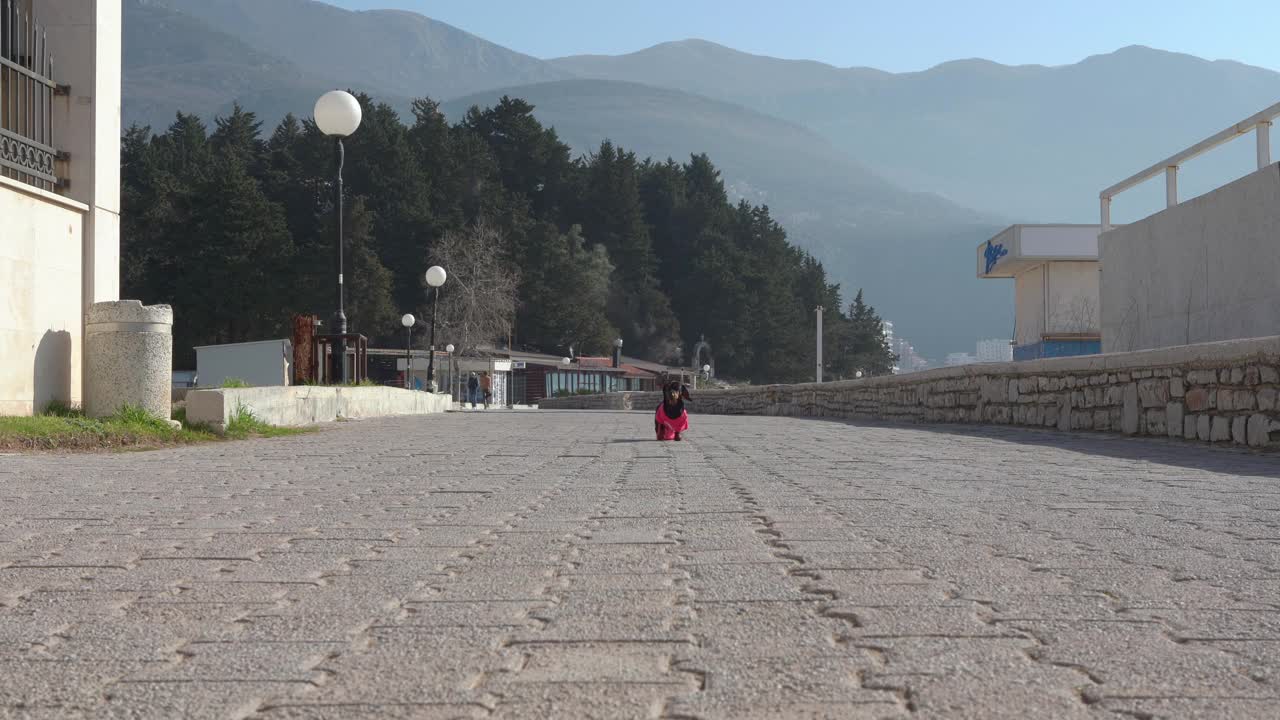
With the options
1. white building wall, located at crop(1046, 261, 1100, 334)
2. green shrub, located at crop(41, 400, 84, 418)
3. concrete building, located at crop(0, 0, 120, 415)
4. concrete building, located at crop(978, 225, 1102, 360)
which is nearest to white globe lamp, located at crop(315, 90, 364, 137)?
concrete building, located at crop(0, 0, 120, 415)

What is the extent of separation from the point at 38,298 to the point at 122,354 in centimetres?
90

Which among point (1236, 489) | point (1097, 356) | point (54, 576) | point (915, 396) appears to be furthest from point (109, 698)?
point (915, 396)

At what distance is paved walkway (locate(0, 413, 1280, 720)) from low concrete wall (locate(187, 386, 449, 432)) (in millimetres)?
4636

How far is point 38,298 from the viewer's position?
11.1m

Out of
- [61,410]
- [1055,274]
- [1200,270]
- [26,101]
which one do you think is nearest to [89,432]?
[61,410]

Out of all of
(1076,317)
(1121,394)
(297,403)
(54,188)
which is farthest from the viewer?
(1076,317)

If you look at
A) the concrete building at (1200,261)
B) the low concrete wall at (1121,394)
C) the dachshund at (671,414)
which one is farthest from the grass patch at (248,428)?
the concrete building at (1200,261)

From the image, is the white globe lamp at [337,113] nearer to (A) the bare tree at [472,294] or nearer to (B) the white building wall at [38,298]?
(B) the white building wall at [38,298]

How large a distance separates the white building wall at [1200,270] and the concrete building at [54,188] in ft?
42.5

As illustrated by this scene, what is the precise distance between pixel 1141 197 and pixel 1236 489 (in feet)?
48.6

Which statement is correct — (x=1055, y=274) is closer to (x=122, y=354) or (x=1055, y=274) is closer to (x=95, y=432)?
(x=122, y=354)

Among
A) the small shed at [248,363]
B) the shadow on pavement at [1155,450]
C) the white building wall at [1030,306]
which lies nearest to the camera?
the shadow on pavement at [1155,450]

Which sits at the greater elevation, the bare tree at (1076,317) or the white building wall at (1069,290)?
the white building wall at (1069,290)

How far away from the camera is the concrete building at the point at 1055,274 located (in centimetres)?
3397
